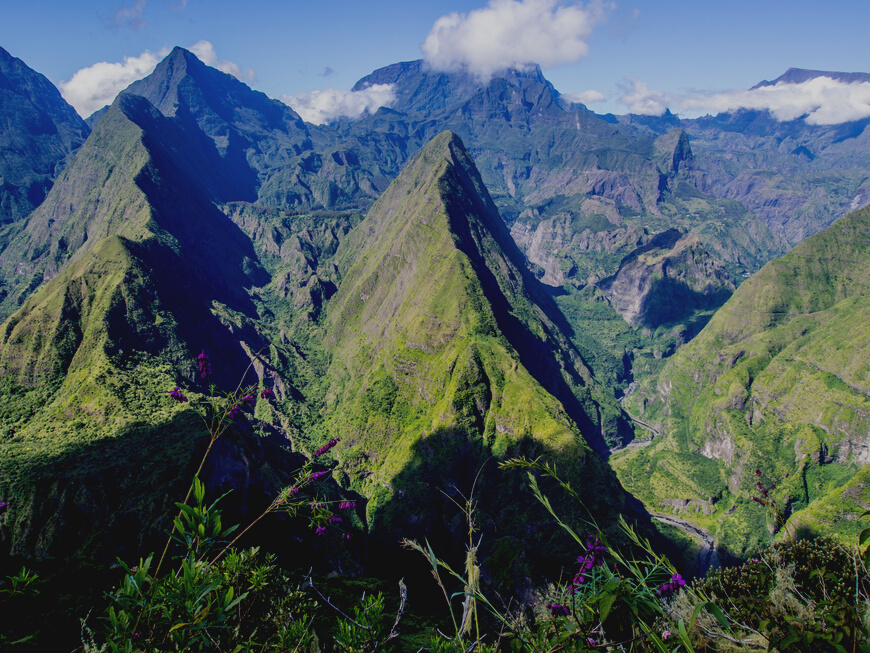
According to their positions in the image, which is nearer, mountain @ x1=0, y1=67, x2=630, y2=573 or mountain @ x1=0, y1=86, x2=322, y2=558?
mountain @ x1=0, y1=86, x2=322, y2=558

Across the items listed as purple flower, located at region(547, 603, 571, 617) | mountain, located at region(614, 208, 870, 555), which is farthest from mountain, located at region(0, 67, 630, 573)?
purple flower, located at region(547, 603, 571, 617)

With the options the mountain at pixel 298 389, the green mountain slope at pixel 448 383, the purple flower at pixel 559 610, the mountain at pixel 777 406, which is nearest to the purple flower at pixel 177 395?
the purple flower at pixel 559 610

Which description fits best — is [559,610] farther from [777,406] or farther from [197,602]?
[777,406]

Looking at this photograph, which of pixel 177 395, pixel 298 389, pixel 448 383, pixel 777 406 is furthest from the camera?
pixel 298 389

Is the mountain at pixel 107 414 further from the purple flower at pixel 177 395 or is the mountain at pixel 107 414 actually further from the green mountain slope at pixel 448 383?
the purple flower at pixel 177 395

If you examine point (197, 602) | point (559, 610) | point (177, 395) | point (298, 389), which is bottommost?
point (298, 389)

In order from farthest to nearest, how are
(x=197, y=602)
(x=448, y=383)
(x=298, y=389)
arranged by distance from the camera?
(x=298, y=389) < (x=448, y=383) < (x=197, y=602)

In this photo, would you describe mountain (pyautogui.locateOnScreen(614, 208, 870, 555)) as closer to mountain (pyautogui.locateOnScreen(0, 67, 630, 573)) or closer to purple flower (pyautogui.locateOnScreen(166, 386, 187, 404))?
mountain (pyautogui.locateOnScreen(0, 67, 630, 573))

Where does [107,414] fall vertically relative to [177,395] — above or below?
below

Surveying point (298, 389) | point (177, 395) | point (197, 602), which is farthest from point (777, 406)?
point (197, 602)
